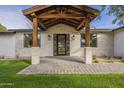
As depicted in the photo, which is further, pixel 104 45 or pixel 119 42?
pixel 104 45

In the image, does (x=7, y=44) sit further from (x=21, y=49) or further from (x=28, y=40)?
(x=28, y=40)

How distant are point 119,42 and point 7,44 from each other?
986 centimetres

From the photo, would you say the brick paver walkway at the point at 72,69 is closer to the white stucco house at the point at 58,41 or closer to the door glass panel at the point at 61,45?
the white stucco house at the point at 58,41

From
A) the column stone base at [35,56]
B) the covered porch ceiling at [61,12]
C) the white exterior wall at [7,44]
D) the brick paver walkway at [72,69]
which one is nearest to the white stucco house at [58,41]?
the white exterior wall at [7,44]

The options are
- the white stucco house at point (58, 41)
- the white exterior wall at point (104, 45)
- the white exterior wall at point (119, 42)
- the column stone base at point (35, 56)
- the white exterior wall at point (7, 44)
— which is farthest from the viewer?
the white exterior wall at point (104, 45)

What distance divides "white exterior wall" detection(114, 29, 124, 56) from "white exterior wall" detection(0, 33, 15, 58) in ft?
30.1

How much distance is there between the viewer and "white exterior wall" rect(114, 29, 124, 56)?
17891 millimetres

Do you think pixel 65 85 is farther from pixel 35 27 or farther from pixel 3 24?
pixel 3 24

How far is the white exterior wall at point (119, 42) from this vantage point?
17891 mm

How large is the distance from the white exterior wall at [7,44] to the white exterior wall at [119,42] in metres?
9.18

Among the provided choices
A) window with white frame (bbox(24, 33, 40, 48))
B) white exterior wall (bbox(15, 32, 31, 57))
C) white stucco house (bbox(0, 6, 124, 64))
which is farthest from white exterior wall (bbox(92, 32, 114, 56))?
white exterior wall (bbox(15, 32, 31, 57))

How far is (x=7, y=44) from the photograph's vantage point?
19750 millimetres

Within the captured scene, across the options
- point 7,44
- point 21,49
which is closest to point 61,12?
point 21,49
